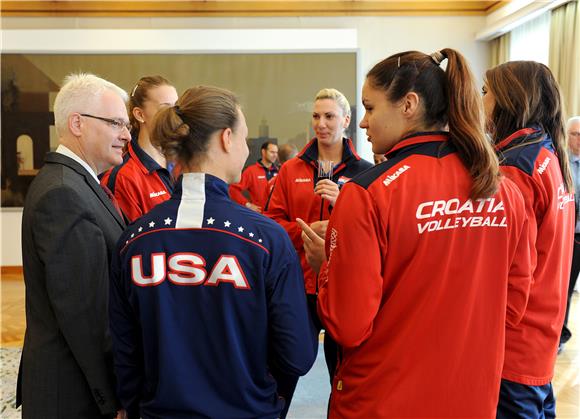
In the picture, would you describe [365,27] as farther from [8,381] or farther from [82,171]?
[82,171]

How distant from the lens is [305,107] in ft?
26.1

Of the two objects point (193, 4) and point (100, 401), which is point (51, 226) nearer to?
point (100, 401)

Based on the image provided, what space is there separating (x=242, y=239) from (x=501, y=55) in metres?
7.59

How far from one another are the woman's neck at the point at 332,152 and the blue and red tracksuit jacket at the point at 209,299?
1.70 meters

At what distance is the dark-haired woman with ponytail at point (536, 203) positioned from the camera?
5.68 ft

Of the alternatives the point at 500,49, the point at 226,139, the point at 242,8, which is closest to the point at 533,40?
the point at 500,49

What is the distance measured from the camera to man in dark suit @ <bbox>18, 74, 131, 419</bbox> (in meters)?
1.56

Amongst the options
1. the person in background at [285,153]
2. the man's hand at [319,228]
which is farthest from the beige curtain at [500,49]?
the man's hand at [319,228]

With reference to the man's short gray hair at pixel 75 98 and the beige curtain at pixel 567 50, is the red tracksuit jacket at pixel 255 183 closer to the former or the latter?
the beige curtain at pixel 567 50

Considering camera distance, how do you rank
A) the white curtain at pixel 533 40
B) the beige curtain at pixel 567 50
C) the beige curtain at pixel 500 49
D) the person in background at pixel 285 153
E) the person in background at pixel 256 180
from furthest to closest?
the beige curtain at pixel 500 49 < the person in background at pixel 285 153 < the white curtain at pixel 533 40 < the person in background at pixel 256 180 < the beige curtain at pixel 567 50

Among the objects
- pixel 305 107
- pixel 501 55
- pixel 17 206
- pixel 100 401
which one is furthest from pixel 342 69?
pixel 100 401

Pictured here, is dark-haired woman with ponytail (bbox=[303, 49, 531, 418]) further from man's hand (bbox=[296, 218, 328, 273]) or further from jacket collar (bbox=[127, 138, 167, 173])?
jacket collar (bbox=[127, 138, 167, 173])

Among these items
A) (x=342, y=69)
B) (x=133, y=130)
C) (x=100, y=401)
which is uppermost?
(x=342, y=69)

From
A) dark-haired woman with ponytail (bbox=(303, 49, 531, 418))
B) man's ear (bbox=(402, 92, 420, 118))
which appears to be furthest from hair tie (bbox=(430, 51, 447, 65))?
man's ear (bbox=(402, 92, 420, 118))
